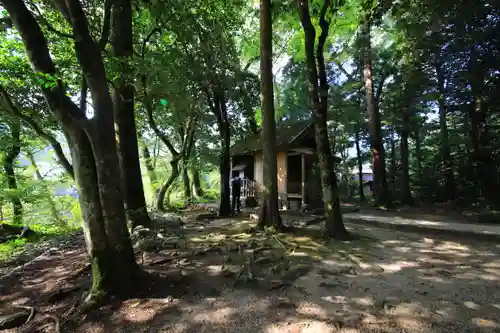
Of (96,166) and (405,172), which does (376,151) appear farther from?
(96,166)

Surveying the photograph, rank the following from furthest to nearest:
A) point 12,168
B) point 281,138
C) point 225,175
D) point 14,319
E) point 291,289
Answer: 1. point 12,168
2. point 281,138
3. point 225,175
4. point 291,289
5. point 14,319

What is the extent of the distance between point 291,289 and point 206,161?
13570 millimetres

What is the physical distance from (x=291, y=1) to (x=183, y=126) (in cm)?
726

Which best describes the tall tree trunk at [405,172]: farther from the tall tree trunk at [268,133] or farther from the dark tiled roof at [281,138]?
the tall tree trunk at [268,133]

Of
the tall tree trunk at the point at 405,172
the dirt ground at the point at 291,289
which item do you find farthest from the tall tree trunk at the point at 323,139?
the tall tree trunk at the point at 405,172

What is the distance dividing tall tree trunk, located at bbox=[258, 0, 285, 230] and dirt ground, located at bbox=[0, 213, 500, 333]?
1149 mm

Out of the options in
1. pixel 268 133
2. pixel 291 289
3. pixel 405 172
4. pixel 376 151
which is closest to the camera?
pixel 291 289

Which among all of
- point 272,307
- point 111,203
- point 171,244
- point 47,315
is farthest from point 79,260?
point 272,307

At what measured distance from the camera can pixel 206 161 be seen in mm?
16891

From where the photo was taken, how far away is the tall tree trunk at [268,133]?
297 inches

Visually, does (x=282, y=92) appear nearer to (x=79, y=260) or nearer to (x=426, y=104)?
(x=426, y=104)

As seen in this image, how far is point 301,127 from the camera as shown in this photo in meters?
13.1

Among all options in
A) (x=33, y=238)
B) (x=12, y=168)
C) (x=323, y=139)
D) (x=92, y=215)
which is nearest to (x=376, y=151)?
(x=323, y=139)

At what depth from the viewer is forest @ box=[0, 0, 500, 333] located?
3514mm
